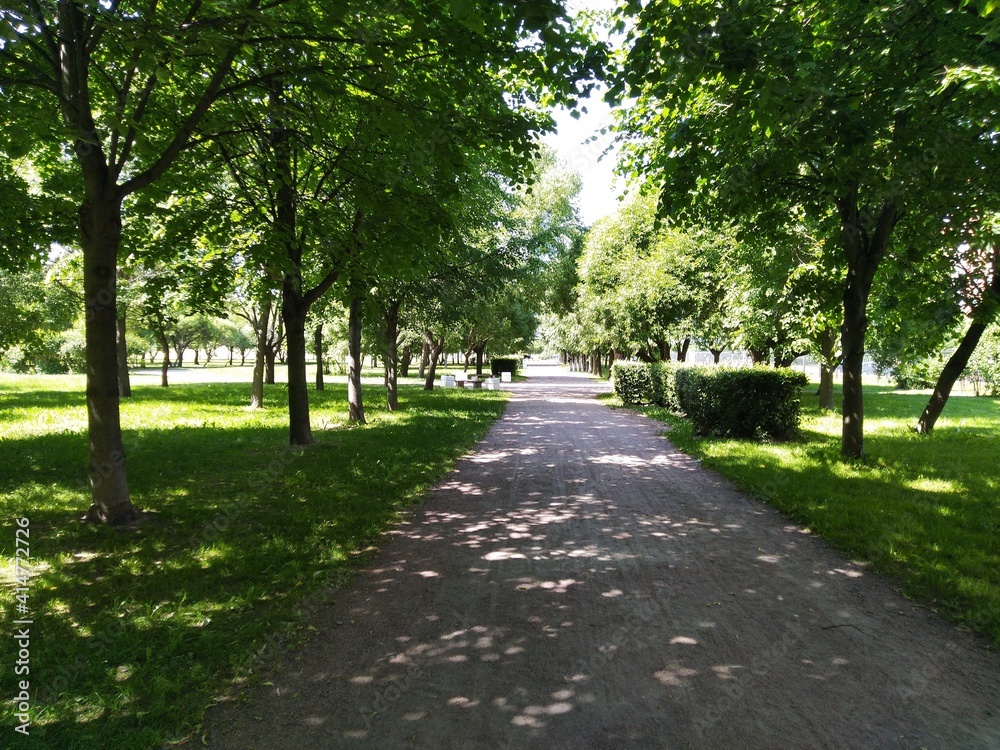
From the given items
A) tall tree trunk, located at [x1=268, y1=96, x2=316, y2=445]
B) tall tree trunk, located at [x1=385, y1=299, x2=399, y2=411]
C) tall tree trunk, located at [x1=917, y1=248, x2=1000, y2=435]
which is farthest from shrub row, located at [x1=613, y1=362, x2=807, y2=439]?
tall tree trunk, located at [x1=385, y1=299, x2=399, y2=411]

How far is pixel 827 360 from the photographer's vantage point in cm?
1723

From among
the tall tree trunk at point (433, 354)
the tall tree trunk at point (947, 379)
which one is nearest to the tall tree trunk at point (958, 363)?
the tall tree trunk at point (947, 379)

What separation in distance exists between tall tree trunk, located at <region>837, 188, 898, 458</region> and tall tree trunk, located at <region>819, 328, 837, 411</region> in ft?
24.7

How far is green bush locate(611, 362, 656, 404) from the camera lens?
20.0 metres

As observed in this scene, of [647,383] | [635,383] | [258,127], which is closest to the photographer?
[258,127]

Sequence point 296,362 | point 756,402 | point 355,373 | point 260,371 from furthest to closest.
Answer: point 260,371
point 355,373
point 756,402
point 296,362

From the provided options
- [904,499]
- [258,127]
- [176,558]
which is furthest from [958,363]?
[176,558]

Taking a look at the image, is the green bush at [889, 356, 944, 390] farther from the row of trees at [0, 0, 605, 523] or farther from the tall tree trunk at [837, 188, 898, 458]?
the row of trees at [0, 0, 605, 523]

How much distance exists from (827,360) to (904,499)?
40.6 feet

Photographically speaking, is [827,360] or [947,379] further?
[827,360]

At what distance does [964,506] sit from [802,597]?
365cm

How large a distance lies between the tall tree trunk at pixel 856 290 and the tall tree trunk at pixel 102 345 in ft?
29.9

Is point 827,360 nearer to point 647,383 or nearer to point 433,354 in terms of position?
point 647,383

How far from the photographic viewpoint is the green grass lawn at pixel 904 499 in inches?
165
